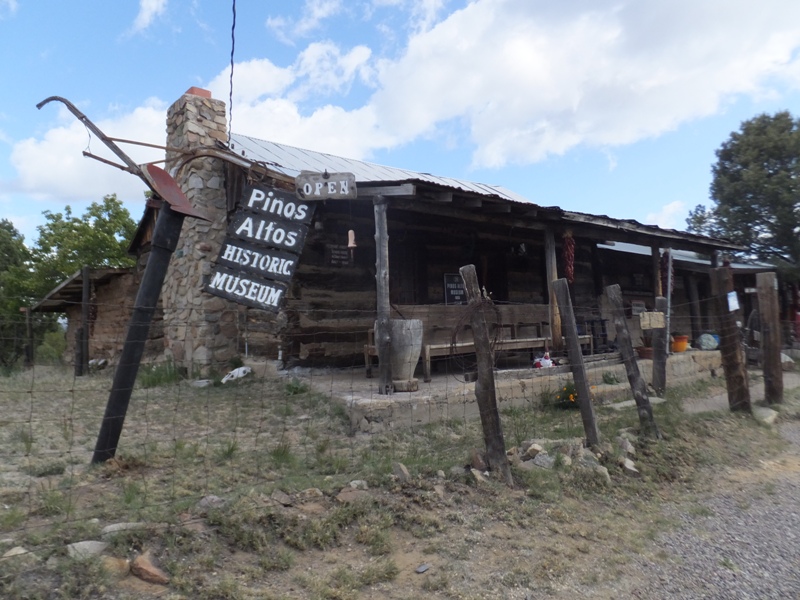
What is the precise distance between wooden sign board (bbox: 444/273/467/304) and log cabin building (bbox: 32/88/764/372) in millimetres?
22

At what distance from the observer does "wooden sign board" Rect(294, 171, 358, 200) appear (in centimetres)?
671

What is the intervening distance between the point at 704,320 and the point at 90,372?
56.5ft

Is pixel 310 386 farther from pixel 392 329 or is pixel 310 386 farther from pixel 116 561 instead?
pixel 116 561

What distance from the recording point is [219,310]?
9.73m

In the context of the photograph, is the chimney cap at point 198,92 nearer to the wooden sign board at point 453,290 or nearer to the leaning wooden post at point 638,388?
the wooden sign board at point 453,290

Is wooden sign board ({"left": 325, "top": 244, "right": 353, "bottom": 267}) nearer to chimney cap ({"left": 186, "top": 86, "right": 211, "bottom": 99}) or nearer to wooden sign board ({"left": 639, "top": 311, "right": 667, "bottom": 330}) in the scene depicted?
chimney cap ({"left": 186, "top": 86, "right": 211, "bottom": 99})

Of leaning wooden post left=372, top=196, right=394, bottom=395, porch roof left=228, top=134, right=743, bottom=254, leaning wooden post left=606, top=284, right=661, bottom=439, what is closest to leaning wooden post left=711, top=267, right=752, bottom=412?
leaning wooden post left=606, top=284, right=661, bottom=439

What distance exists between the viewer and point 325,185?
6832 mm

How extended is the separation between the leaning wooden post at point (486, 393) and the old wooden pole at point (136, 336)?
92.2 inches

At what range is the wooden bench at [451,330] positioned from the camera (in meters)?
7.95

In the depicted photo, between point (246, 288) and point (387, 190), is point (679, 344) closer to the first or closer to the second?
point (387, 190)

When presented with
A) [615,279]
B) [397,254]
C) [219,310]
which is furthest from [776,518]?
[615,279]

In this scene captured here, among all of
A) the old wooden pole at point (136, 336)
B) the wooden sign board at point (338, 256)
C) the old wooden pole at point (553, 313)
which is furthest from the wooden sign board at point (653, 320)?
the old wooden pole at point (136, 336)

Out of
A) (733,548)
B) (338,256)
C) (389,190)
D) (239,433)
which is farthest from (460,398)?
(338,256)
